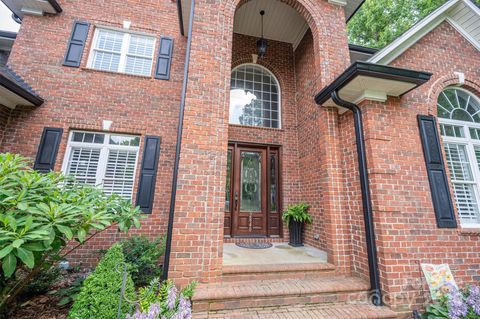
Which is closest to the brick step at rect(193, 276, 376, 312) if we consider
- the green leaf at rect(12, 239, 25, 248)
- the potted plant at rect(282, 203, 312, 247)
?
the potted plant at rect(282, 203, 312, 247)

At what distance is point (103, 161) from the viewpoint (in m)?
4.45

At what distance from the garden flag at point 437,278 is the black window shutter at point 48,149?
6.88m

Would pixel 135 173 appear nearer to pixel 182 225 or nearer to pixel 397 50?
pixel 182 225

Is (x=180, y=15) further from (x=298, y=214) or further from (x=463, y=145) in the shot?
(x=463, y=145)

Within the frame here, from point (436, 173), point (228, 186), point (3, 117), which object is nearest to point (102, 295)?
point (228, 186)

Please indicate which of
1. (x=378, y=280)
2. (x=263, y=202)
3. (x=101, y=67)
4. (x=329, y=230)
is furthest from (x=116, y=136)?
(x=378, y=280)

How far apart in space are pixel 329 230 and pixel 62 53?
23.2 ft

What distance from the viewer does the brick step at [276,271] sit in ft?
9.36

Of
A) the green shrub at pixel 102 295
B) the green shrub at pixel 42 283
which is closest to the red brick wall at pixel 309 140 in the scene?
the green shrub at pixel 102 295

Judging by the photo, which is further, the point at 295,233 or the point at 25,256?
the point at 295,233

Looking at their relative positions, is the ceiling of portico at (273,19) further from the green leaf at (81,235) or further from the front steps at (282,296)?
the front steps at (282,296)

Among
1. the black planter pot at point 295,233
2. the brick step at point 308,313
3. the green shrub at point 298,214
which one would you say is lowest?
the brick step at point 308,313

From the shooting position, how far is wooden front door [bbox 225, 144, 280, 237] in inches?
195

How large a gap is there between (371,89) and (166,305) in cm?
410
